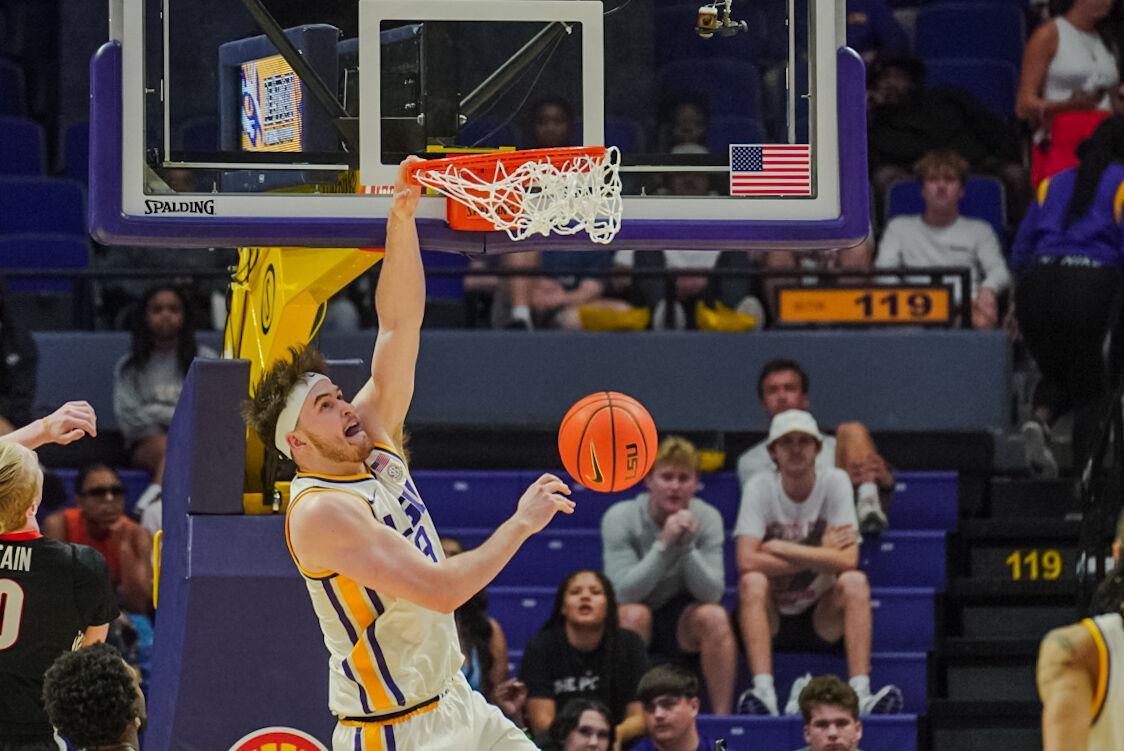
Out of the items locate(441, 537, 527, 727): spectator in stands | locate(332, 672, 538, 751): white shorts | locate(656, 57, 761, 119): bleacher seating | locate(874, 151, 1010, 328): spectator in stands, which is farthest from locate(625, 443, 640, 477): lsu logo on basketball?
locate(874, 151, 1010, 328): spectator in stands

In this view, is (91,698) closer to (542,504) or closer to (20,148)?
(542,504)

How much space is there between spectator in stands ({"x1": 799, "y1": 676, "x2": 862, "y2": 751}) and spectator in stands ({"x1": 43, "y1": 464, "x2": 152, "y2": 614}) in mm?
3208

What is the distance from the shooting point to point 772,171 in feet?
20.0

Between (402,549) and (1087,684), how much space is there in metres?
1.79

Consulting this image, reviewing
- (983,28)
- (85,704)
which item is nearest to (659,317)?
(983,28)

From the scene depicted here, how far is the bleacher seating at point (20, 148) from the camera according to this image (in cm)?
1209

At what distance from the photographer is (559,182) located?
577 cm

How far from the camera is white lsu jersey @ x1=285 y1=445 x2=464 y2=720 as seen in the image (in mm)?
5273

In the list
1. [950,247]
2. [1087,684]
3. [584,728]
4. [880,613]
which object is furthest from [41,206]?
[1087,684]

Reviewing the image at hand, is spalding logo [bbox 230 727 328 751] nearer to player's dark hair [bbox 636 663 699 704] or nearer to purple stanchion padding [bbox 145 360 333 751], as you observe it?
purple stanchion padding [bbox 145 360 333 751]

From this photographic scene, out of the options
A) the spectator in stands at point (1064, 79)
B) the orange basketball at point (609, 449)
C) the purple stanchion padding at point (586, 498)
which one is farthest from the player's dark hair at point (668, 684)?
the spectator in stands at point (1064, 79)

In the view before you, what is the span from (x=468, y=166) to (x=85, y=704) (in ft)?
6.07

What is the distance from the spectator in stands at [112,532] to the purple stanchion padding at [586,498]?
1555 mm

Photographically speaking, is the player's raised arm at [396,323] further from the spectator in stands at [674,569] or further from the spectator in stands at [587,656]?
the spectator in stands at [674,569]
